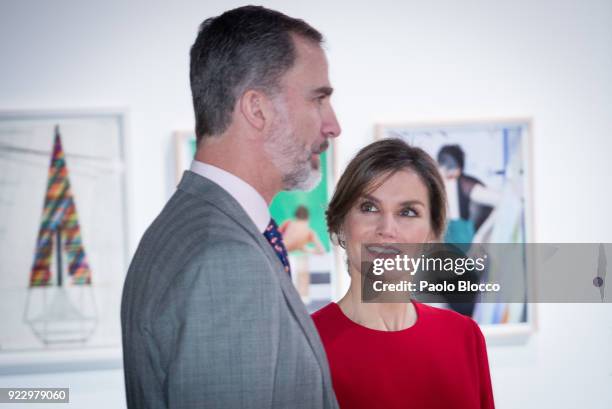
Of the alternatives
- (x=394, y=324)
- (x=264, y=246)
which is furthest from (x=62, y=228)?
(x=264, y=246)

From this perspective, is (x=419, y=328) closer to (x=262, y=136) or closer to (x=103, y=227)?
(x=262, y=136)

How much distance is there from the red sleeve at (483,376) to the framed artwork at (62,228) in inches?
53.0

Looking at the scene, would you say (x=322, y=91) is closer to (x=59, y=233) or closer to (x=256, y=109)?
(x=256, y=109)

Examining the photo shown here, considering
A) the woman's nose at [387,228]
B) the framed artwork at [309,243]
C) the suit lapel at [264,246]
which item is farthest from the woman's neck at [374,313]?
the framed artwork at [309,243]

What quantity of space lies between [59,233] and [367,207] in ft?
4.46

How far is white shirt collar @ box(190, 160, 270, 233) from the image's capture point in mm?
1033

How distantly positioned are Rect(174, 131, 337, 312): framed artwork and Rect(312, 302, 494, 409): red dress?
3.13 ft

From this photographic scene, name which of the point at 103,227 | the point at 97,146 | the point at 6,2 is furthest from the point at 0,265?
the point at 6,2

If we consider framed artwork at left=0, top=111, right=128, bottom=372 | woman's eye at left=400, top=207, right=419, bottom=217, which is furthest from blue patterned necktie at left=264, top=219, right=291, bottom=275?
framed artwork at left=0, top=111, right=128, bottom=372

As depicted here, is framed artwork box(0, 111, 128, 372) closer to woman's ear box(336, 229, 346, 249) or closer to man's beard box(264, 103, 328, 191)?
woman's ear box(336, 229, 346, 249)

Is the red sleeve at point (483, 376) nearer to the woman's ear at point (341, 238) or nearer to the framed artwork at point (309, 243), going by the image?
the woman's ear at point (341, 238)

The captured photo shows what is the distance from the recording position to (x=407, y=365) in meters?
1.27

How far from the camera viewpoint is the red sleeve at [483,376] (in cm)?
130

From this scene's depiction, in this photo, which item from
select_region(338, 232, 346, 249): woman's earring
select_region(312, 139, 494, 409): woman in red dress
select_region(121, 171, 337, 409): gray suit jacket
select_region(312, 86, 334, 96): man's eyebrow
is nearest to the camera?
select_region(121, 171, 337, 409): gray suit jacket
